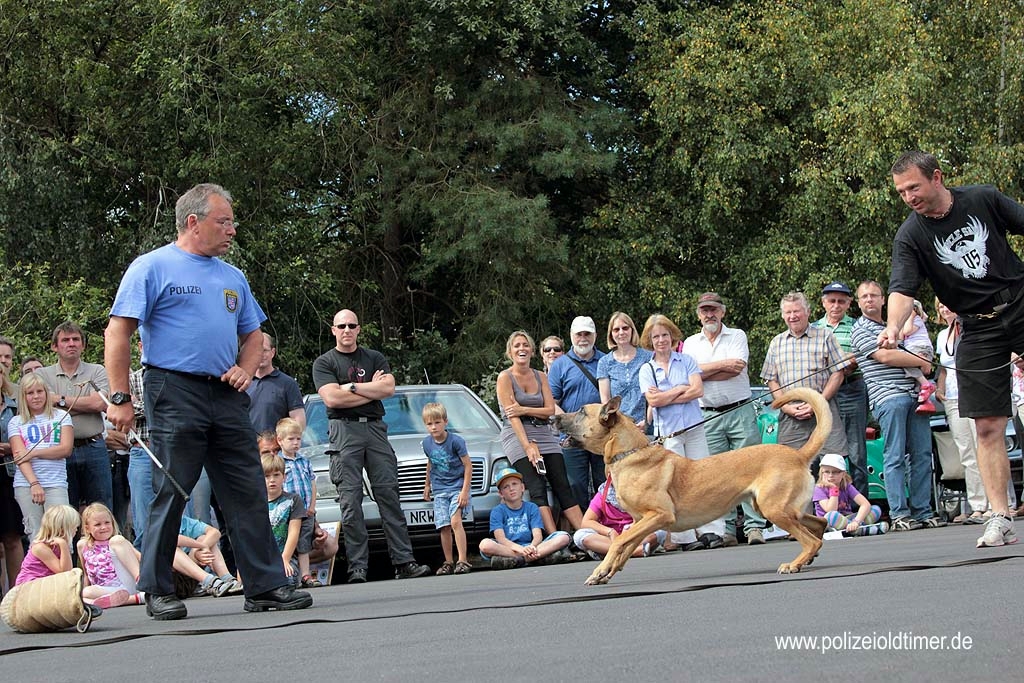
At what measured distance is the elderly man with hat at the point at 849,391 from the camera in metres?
13.3

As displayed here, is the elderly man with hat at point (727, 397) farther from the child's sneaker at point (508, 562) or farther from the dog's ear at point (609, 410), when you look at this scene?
the dog's ear at point (609, 410)

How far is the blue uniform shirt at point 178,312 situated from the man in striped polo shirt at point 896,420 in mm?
6840

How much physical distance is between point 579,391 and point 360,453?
2338 millimetres

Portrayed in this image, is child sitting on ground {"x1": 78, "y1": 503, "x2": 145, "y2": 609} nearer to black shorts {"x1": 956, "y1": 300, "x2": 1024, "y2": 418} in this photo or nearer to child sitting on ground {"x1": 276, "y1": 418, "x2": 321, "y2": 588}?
child sitting on ground {"x1": 276, "y1": 418, "x2": 321, "y2": 588}

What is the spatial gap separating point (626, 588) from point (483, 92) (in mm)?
19934

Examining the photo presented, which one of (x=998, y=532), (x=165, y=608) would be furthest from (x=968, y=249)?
(x=165, y=608)

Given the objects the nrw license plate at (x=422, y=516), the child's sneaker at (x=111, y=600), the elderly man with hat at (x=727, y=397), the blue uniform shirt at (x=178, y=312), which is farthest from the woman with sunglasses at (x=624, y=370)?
the blue uniform shirt at (x=178, y=312)

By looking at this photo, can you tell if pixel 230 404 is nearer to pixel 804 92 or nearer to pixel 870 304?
pixel 870 304

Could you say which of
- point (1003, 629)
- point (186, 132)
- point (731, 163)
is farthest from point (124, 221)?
point (1003, 629)

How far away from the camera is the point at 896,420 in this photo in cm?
1302

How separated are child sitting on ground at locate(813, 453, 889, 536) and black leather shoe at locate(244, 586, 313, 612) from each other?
20.8ft

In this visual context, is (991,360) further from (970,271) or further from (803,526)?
(803,526)

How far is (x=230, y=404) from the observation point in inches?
313

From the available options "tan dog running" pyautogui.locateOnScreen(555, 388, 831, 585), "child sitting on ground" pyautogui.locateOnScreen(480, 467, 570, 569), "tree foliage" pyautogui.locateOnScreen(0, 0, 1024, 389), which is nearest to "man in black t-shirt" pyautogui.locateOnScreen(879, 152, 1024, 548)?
"tan dog running" pyautogui.locateOnScreen(555, 388, 831, 585)
